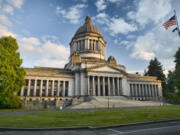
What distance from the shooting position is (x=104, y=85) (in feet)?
189

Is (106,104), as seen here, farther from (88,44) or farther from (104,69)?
(88,44)

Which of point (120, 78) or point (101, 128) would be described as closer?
point (101, 128)

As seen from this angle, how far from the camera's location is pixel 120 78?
6103cm

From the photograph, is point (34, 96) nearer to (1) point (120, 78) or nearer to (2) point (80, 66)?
(2) point (80, 66)

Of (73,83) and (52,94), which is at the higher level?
(73,83)

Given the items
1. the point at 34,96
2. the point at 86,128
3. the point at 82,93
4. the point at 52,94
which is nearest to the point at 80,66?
the point at 82,93

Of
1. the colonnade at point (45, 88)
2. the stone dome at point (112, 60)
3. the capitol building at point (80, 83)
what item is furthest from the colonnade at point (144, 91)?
the colonnade at point (45, 88)

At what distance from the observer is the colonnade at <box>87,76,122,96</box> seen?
182ft

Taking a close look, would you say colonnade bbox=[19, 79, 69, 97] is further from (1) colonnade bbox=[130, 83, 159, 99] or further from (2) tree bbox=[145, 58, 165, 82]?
(2) tree bbox=[145, 58, 165, 82]

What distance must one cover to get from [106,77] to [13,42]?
124ft

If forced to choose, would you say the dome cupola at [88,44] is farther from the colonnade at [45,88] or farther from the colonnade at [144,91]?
the colonnade at [144,91]

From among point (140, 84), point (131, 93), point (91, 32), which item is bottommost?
point (131, 93)

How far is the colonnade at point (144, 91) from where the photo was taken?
6806cm

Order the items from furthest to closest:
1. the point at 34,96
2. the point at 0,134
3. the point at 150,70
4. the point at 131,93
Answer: the point at 150,70
the point at 131,93
the point at 34,96
the point at 0,134
